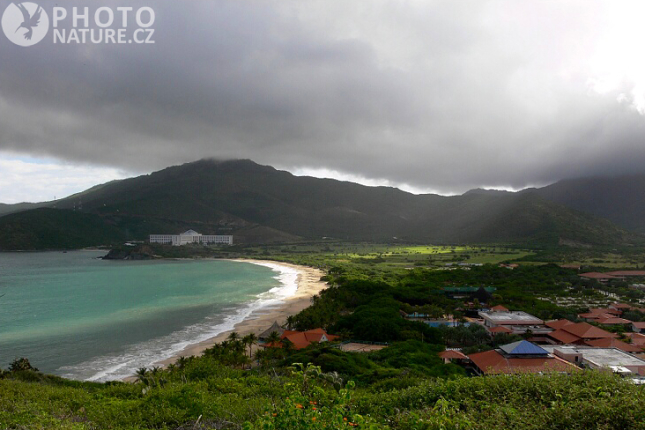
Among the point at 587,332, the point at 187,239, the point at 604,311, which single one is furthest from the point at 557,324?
the point at 187,239

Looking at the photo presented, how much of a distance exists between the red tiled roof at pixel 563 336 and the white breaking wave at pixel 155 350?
85.8ft

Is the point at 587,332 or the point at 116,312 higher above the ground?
the point at 587,332

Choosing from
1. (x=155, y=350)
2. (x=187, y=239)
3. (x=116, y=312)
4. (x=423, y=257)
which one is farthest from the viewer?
(x=187, y=239)

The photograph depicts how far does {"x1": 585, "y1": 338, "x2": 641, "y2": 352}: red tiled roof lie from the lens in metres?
23.8

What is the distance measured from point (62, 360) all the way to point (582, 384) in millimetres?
30883

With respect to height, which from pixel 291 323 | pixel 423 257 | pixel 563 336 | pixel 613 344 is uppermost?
pixel 423 257

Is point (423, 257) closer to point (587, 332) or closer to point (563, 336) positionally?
point (563, 336)

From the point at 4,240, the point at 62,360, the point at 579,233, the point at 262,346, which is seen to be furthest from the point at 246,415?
the point at 4,240

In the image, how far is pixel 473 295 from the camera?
143 feet

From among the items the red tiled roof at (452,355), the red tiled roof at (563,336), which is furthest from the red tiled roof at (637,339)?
the red tiled roof at (452,355)

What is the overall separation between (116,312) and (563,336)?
43.4m

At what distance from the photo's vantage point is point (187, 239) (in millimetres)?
163000

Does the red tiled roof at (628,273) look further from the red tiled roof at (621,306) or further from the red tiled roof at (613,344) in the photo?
the red tiled roof at (613,344)

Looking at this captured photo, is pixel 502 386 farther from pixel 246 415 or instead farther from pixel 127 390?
pixel 127 390
